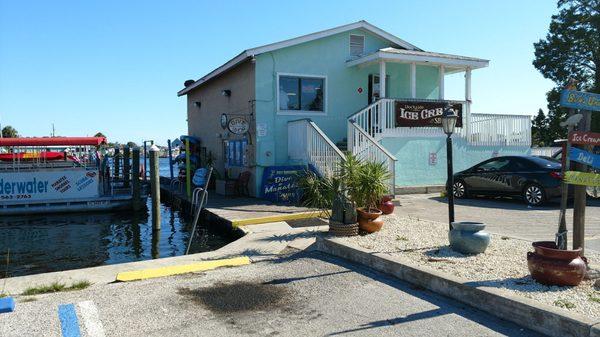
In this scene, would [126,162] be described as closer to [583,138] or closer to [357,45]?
[357,45]

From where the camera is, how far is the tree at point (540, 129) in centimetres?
4469

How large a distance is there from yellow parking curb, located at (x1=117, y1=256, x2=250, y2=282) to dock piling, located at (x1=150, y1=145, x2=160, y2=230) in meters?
6.58

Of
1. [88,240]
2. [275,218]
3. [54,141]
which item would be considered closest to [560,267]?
→ [275,218]

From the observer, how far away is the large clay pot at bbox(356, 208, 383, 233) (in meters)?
8.88

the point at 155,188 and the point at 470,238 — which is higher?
the point at 155,188

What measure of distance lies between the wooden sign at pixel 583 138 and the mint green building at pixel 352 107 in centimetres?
865

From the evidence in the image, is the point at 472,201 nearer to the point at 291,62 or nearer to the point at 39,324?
the point at 291,62

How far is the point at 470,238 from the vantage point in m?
6.97

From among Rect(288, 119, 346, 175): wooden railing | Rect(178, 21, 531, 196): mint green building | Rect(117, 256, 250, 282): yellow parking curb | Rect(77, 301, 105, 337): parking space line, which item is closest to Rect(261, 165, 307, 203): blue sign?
Rect(288, 119, 346, 175): wooden railing

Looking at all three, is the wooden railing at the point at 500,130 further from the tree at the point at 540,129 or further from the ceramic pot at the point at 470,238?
the tree at the point at 540,129

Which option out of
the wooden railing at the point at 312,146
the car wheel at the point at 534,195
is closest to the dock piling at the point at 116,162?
the wooden railing at the point at 312,146

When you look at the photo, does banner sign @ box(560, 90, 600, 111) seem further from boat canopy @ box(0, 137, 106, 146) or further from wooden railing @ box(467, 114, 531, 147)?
boat canopy @ box(0, 137, 106, 146)

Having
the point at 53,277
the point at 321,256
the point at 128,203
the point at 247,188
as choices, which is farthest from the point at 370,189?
the point at 128,203

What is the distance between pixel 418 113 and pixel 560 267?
1202 cm
